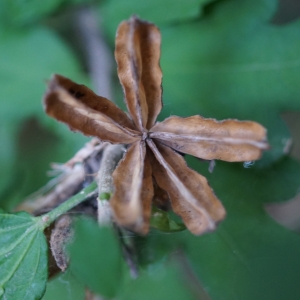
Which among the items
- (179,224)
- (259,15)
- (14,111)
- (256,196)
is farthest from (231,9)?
(14,111)

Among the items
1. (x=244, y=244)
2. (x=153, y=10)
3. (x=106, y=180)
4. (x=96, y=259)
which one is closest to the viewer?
(x=96, y=259)

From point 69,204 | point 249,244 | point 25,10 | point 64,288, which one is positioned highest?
point 25,10

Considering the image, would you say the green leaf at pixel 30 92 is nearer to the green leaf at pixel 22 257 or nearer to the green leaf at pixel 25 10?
the green leaf at pixel 25 10

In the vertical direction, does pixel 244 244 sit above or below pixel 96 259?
below

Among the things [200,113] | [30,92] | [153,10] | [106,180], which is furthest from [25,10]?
[106,180]

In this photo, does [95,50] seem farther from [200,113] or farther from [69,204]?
[69,204]

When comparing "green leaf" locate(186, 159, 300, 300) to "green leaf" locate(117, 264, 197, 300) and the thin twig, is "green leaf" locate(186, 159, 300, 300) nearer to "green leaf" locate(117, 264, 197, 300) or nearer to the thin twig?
"green leaf" locate(117, 264, 197, 300)

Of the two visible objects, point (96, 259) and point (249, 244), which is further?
point (249, 244)
